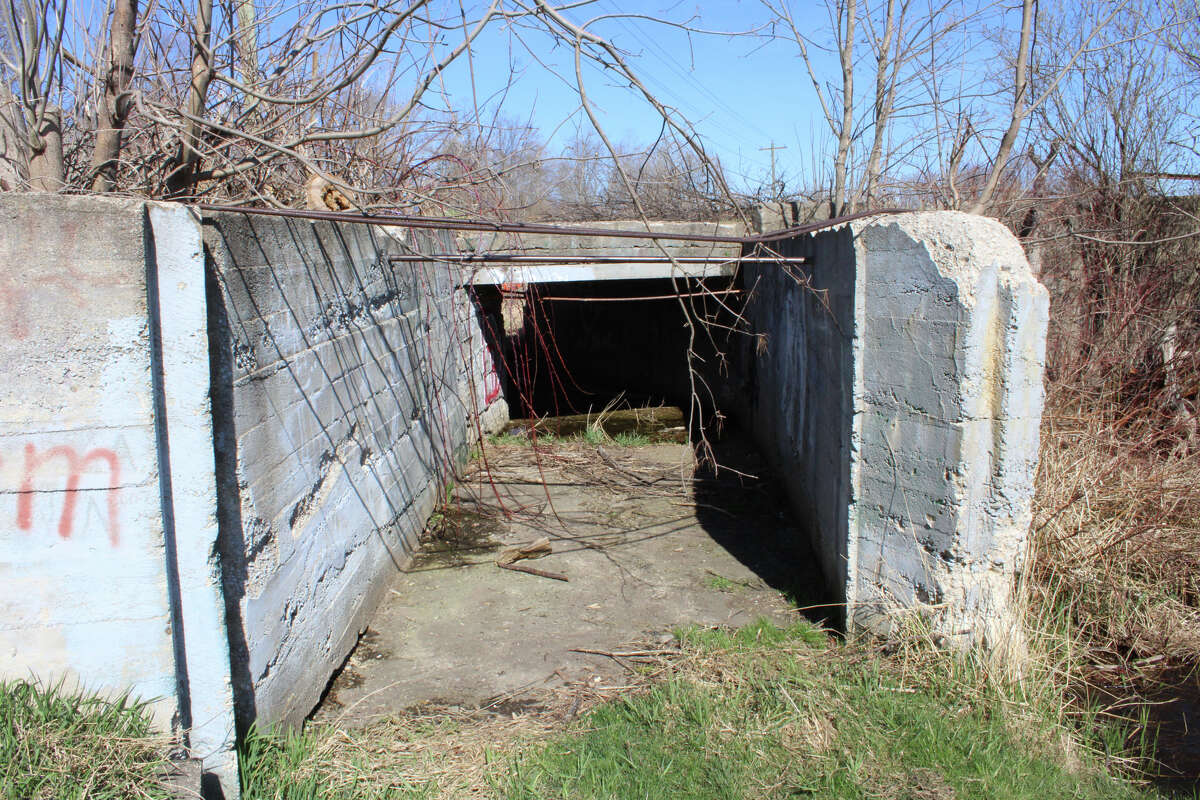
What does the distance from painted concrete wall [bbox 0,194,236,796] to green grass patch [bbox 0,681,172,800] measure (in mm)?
87

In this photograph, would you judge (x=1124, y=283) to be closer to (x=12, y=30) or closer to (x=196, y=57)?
(x=196, y=57)

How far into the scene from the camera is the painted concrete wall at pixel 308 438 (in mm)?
3168

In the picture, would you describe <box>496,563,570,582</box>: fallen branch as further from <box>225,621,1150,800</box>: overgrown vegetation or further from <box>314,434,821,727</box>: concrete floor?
<box>225,621,1150,800</box>: overgrown vegetation

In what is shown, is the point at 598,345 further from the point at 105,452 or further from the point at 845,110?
the point at 105,452

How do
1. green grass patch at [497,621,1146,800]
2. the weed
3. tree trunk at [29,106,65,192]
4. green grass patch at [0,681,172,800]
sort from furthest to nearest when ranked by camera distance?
the weed → tree trunk at [29,106,65,192] → green grass patch at [497,621,1146,800] → green grass patch at [0,681,172,800]

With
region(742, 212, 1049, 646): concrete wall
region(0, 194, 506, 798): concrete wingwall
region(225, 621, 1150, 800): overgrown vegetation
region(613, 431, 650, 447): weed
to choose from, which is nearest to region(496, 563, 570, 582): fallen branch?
region(225, 621, 1150, 800): overgrown vegetation

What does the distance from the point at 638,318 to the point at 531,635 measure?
9399 millimetres

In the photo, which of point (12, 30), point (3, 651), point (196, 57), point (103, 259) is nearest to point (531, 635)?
point (3, 651)

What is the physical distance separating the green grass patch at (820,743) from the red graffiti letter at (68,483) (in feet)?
6.30

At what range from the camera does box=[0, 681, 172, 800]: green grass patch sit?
2.37m

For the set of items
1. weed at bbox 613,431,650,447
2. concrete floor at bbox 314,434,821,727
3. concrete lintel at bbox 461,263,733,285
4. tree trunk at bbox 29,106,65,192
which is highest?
tree trunk at bbox 29,106,65,192

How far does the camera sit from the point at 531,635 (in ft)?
16.1

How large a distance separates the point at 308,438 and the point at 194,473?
4.03 feet

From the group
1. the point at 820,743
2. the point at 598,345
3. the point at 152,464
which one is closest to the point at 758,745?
the point at 820,743
